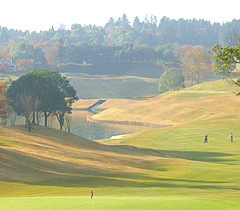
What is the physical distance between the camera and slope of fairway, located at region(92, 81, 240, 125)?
10681 cm

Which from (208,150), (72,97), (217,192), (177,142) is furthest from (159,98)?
(217,192)

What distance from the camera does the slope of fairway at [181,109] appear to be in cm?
10681

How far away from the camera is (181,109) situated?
116m

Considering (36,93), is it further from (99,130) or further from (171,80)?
(171,80)

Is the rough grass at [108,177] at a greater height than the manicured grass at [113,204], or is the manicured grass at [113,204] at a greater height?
the manicured grass at [113,204]

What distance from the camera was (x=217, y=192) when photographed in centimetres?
2414

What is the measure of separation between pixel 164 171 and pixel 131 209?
2074cm

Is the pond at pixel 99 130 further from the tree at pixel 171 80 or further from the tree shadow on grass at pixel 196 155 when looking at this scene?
the tree at pixel 171 80

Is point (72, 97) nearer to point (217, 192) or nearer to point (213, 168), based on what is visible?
point (213, 168)

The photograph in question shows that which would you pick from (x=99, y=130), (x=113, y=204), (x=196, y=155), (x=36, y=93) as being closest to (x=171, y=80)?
(x=99, y=130)

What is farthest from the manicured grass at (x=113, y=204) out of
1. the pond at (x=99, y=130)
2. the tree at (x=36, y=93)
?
the pond at (x=99, y=130)

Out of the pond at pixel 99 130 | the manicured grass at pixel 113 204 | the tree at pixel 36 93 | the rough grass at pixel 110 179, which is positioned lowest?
the pond at pixel 99 130

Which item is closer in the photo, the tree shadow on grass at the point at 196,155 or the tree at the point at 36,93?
the tree shadow on grass at the point at 196,155

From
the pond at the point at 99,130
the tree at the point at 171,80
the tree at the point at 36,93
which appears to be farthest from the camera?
the tree at the point at 171,80
